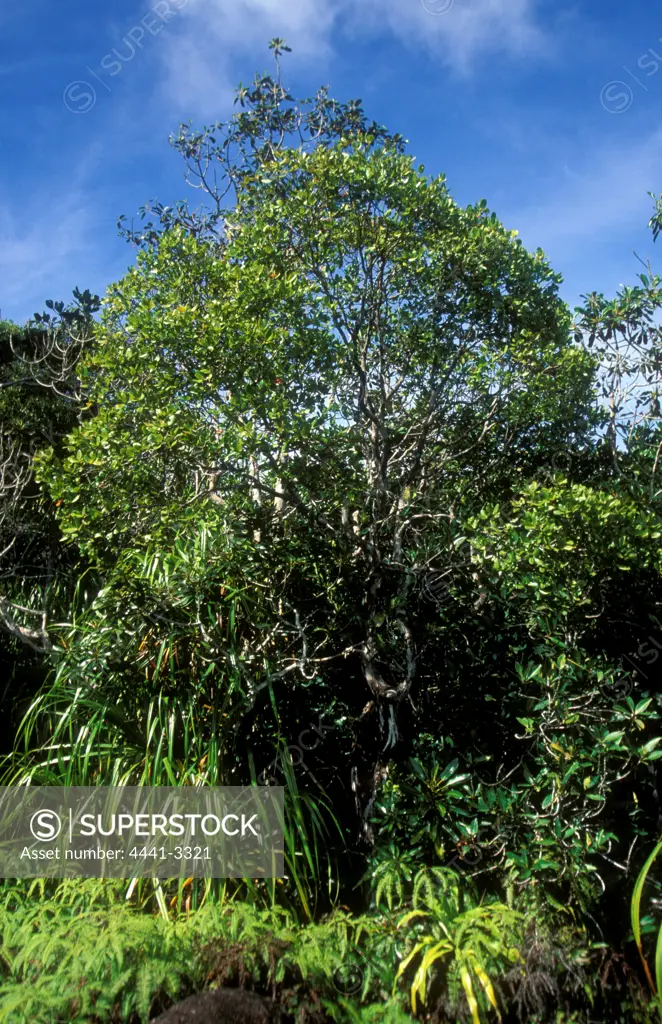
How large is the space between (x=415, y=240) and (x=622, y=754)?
3668mm

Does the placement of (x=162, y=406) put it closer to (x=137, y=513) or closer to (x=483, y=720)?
(x=137, y=513)

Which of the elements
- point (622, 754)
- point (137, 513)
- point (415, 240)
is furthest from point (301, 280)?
point (622, 754)

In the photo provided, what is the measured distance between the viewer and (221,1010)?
11.7ft

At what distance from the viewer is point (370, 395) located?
6074 mm
